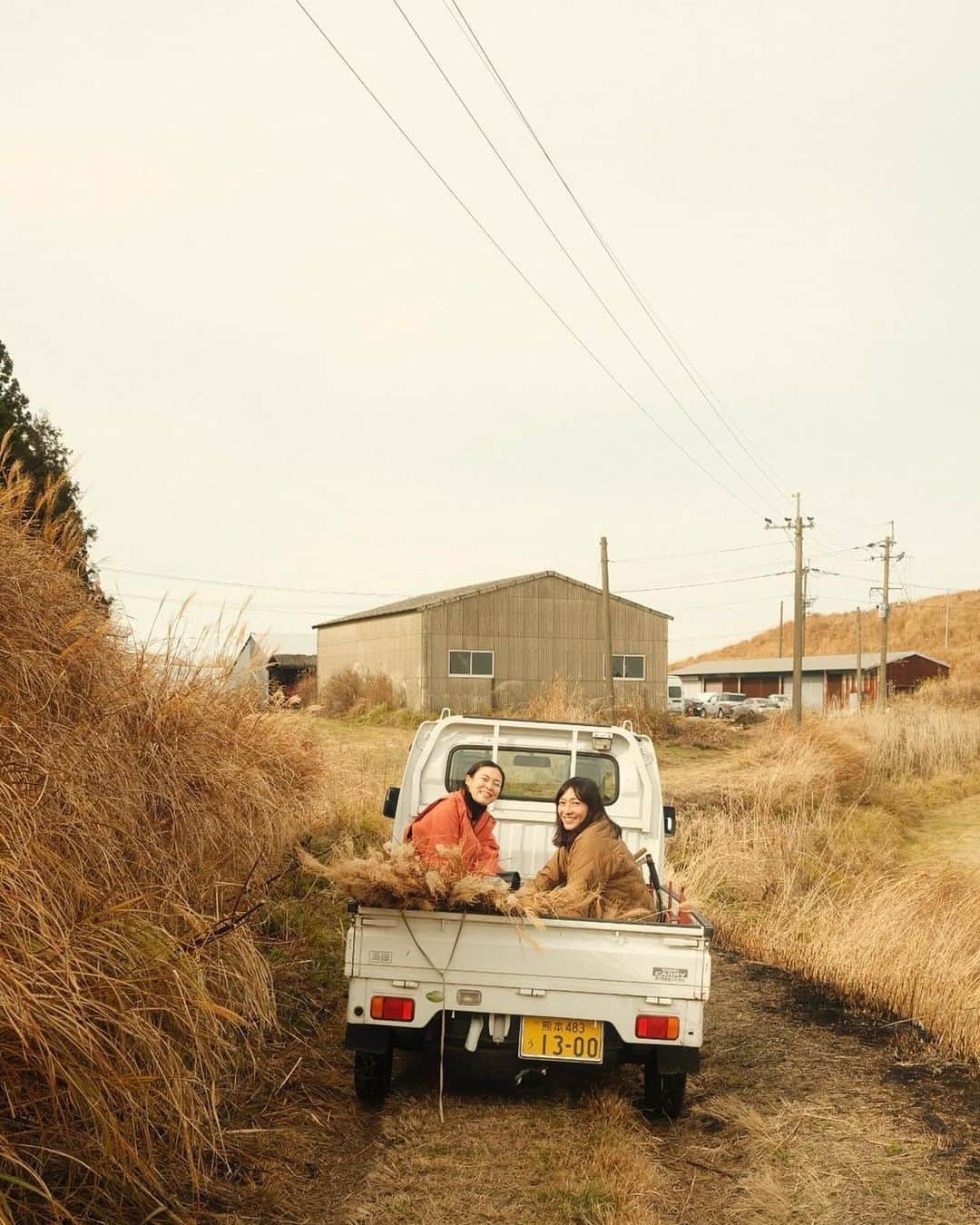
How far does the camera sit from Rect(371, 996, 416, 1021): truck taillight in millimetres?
5648

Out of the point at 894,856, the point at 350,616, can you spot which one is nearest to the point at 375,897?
the point at 894,856

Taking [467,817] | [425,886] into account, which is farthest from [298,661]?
[425,886]

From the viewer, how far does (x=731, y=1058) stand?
7320 millimetres

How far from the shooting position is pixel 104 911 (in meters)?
4.05

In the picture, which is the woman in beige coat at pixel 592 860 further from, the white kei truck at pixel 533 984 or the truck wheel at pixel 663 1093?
the truck wheel at pixel 663 1093

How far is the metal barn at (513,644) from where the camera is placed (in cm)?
3950

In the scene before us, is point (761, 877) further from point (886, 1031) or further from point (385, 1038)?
point (385, 1038)

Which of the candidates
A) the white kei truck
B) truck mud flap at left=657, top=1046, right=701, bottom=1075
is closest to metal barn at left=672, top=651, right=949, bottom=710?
truck mud flap at left=657, top=1046, right=701, bottom=1075

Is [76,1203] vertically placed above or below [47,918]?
below

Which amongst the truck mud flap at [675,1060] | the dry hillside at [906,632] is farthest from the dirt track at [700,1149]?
the dry hillside at [906,632]

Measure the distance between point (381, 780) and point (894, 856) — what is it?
7.81m

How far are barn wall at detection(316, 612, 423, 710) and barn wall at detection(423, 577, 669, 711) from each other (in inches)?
30.1

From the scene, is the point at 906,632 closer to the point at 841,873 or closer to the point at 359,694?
the point at 359,694

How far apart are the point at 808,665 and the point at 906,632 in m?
35.8
